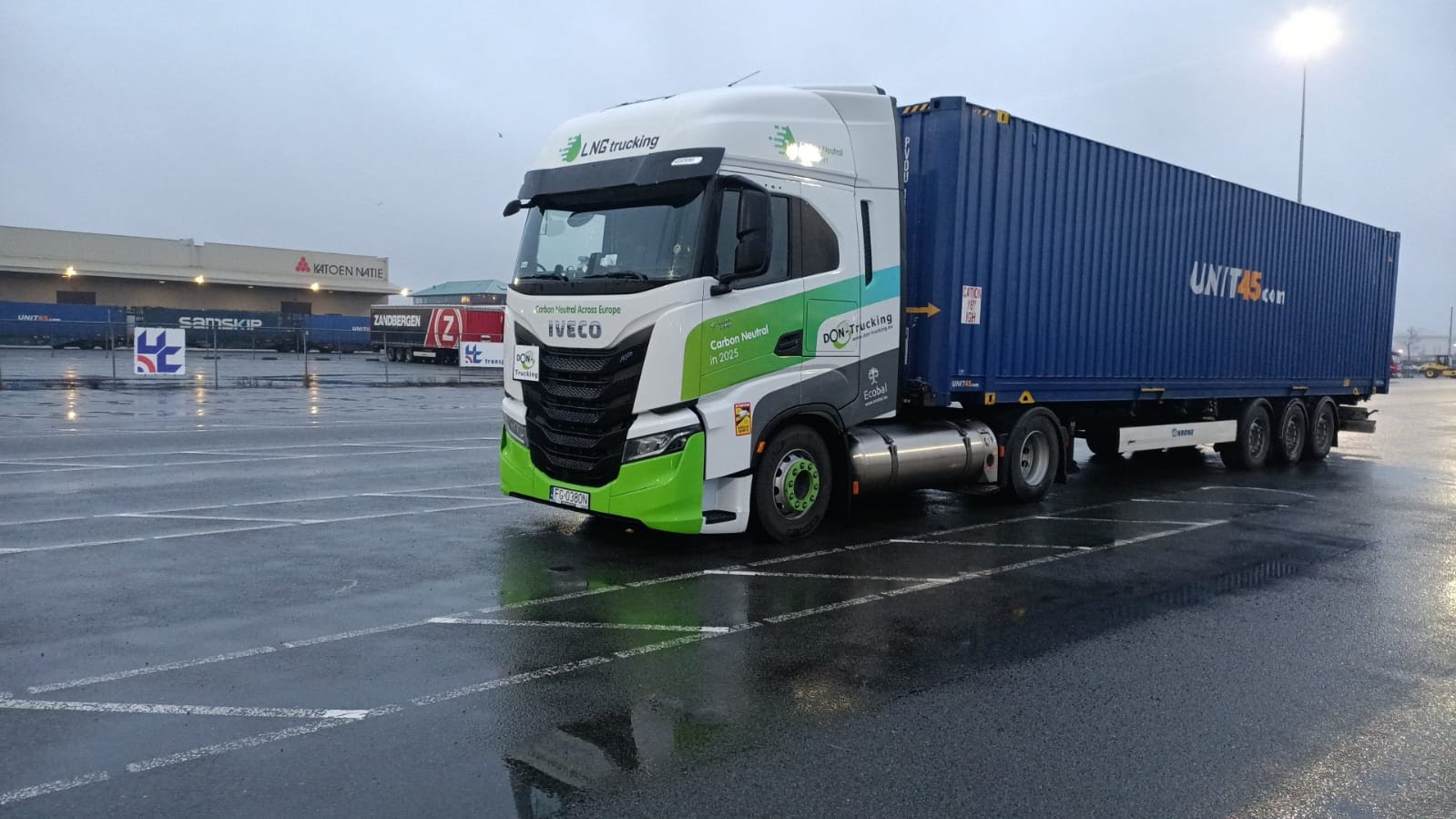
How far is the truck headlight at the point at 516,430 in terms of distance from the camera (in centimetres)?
854

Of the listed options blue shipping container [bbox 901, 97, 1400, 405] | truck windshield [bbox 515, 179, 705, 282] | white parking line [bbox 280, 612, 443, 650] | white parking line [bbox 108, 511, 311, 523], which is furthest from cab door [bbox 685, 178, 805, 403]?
white parking line [bbox 108, 511, 311, 523]

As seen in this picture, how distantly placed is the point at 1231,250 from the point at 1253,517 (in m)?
4.43

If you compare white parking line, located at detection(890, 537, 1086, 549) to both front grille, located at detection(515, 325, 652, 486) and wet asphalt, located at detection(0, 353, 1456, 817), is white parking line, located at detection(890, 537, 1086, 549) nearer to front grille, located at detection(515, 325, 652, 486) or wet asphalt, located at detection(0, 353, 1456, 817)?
wet asphalt, located at detection(0, 353, 1456, 817)

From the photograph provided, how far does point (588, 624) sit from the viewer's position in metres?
6.28

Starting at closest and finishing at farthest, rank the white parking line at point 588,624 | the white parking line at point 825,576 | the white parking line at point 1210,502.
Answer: the white parking line at point 588,624 < the white parking line at point 825,576 < the white parking line at point 1210,502

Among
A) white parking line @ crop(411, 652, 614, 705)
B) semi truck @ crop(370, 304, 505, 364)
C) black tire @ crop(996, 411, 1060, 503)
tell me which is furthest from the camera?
semi truck @ crop(370, 304, 505, 364)

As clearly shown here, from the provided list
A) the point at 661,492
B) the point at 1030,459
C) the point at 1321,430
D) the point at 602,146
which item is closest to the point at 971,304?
the point at 1030,459

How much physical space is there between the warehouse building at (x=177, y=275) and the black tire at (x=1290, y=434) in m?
69.9

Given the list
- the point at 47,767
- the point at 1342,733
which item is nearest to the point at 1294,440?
the point at 1342,733

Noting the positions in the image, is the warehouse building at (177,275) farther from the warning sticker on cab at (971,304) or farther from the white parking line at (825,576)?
the white parking line at (825,576)

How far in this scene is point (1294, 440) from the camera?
1636 cm

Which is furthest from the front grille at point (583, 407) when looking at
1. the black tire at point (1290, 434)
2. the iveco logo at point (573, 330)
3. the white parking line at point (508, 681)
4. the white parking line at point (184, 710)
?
the black tire at point (1290, 434)

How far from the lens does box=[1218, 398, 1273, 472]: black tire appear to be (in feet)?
49.4

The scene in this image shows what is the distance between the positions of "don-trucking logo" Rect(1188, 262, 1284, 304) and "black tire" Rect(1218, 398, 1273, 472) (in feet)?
5.23
